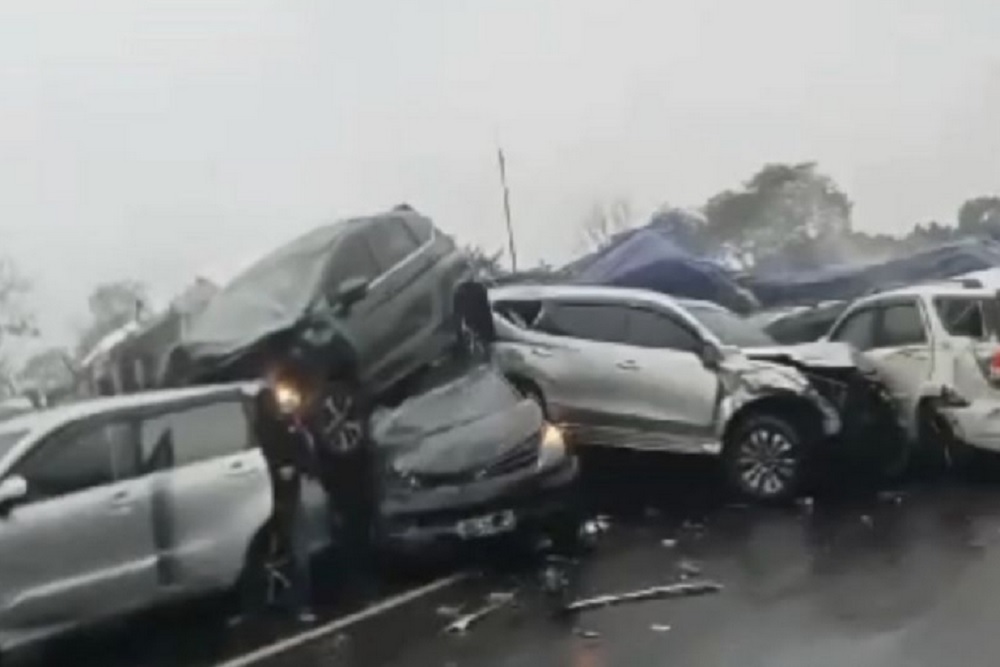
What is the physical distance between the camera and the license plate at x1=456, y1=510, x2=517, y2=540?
7.82m

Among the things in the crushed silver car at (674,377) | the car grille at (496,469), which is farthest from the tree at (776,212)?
the car grille at (496,469)

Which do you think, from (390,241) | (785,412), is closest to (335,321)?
(390,241)

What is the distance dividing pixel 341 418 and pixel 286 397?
1.10ft

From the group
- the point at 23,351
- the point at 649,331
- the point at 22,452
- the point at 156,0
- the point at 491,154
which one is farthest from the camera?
the point at 649,331

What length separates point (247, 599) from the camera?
693 cm

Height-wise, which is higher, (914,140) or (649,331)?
(914,140)

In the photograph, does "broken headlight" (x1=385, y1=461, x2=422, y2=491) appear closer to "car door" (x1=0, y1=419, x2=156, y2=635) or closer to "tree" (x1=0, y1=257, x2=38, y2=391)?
"car door" (x1=0, y1=419, x2=156, y2=635)

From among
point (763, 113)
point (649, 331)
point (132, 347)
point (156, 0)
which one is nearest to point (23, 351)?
point (132, 347)

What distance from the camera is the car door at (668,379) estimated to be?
8742mm

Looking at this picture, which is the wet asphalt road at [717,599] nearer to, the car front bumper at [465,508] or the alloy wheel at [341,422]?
the car front bumper at [465,508]

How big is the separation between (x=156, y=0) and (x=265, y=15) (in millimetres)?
524

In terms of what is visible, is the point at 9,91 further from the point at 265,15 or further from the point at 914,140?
the point at 914,140

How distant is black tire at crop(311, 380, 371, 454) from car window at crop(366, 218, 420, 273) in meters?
0.60

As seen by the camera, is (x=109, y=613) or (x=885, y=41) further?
(x=885, y=41)
